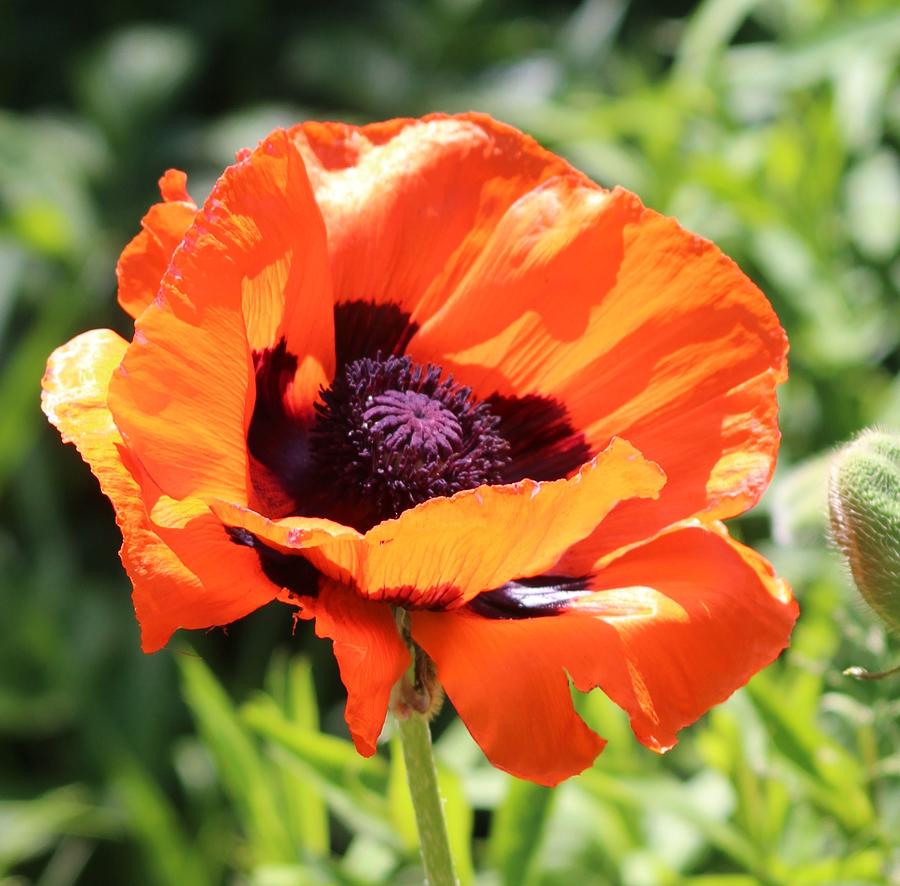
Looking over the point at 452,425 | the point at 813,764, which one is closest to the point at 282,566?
the point at 452,425

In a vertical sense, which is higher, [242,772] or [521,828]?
[521,828]

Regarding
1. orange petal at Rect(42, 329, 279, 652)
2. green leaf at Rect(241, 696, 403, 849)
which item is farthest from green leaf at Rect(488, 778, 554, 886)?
orange petal at Rect(42, 329, 279, 652)

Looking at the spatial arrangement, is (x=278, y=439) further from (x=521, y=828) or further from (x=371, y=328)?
(x=521, y=828)

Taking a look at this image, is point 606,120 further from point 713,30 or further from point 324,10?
→ point 324,10

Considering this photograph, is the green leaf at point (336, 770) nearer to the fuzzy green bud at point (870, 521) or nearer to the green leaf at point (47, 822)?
the fuzzy green bud at point (870, 521)

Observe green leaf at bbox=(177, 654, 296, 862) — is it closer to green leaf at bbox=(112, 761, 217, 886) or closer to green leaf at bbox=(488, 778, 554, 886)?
green leaf at bbox=(488, 778, 554, 886)

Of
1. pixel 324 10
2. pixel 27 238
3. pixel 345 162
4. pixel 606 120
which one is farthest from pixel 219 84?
pixel 345 162

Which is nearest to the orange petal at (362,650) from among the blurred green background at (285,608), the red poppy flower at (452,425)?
the red poppy flower at (452,425)
